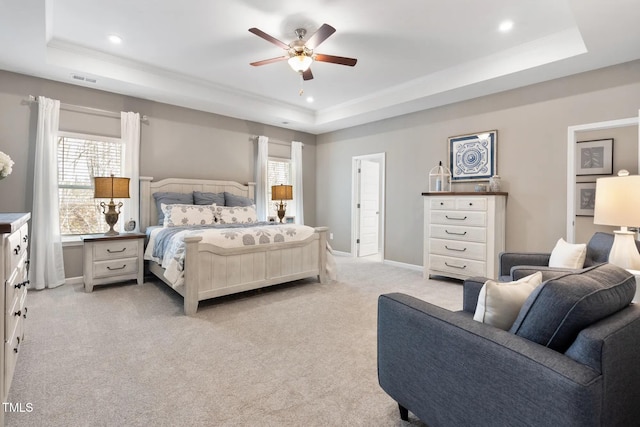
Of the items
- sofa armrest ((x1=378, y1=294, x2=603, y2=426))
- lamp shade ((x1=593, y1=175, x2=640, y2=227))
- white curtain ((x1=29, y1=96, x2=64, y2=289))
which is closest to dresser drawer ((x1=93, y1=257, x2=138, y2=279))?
white curtain ((x1=29, y1=96, x2=64, y2=289))


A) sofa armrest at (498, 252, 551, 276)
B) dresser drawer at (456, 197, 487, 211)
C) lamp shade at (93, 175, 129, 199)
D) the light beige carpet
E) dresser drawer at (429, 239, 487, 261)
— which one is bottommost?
the light beige carpet

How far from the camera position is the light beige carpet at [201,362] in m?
1.67

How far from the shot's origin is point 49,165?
3834 millimetres

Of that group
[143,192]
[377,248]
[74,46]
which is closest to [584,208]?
[377,248]

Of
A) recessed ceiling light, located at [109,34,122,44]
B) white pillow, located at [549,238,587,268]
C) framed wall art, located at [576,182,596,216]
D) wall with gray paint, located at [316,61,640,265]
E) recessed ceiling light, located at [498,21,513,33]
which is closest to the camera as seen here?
white pillow, located at [549,238,587,268]

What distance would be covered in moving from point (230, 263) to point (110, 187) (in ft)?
6.32

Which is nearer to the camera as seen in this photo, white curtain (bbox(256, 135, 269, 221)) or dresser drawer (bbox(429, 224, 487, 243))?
dresser drawer (bbox(429, 224, 487, 243))

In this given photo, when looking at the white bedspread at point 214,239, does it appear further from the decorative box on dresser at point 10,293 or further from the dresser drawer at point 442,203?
the dresser drawer at point 442,203

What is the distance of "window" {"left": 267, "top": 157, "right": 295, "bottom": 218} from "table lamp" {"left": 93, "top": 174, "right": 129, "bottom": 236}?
2546mm

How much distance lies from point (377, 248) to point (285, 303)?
12.8 feet

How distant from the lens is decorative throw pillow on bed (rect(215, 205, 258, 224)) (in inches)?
183

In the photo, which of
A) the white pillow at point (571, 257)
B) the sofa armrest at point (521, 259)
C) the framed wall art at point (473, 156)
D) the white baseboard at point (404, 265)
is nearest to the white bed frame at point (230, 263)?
the white baseboard at point (404, 265)

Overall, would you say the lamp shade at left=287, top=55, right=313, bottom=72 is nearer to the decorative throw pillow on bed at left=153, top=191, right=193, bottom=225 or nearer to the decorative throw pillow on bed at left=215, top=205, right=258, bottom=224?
the decorative throw pillow on bed at left=215, top=205, right=258, bottom=224

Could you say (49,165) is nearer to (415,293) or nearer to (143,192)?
(143,192)
